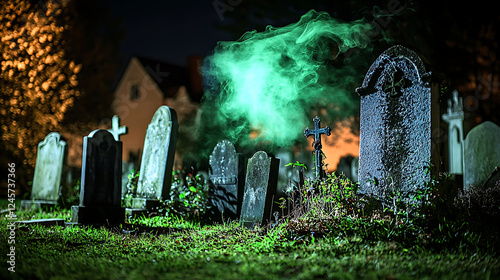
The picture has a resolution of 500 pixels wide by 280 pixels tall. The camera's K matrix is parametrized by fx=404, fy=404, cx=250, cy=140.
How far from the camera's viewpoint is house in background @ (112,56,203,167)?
24.8 meters

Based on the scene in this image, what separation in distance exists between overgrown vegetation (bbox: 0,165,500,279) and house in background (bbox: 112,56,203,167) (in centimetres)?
1775

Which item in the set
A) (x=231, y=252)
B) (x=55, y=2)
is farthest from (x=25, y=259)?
(x=55, y=2)

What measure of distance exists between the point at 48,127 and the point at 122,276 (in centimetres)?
1483

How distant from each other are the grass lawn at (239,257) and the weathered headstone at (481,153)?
583cm

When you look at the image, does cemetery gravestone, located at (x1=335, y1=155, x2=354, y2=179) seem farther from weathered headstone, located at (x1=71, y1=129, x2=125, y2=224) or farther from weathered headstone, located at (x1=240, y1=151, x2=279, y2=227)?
weathered headstone, located at (x1=71, y1=129, x2=125, y2=224)

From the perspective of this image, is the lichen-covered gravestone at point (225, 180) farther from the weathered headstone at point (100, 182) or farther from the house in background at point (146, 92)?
the house in background at point (146, 92)

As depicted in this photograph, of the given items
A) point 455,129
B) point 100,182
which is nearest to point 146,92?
point 455,129

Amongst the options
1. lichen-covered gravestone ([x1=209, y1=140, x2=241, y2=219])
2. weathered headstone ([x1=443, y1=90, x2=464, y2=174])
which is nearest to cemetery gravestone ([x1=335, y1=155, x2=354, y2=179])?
weathered headstone ([x1=443, y1=90, x2=464, y2=174])

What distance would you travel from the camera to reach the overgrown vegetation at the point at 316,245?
3.76m

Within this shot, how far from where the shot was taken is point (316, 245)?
4.84 meters

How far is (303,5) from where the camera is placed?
1297cm

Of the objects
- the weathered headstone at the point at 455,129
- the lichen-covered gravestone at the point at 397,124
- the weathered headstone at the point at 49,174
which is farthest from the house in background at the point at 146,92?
the lichen-covered gravestone at the point at 397,124

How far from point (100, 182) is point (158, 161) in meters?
1.97

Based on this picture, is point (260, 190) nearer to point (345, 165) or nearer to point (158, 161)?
point (158, 161)
